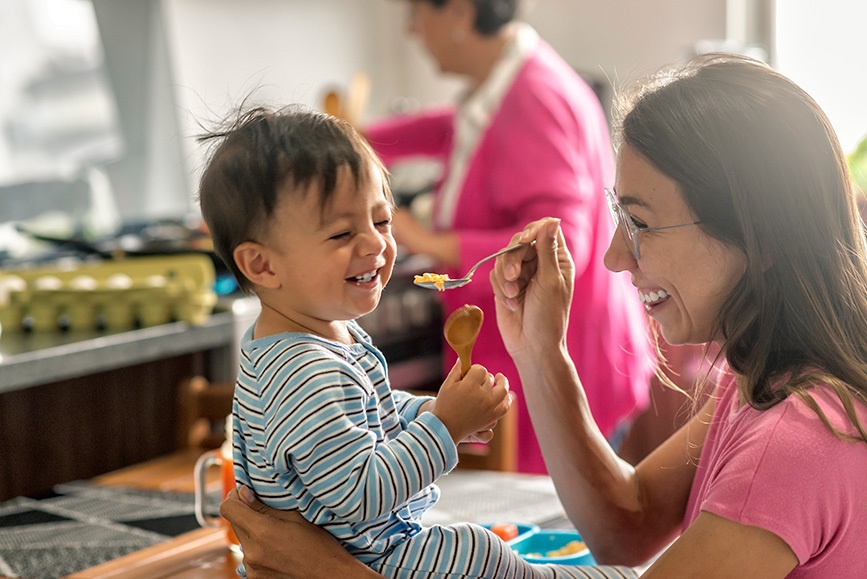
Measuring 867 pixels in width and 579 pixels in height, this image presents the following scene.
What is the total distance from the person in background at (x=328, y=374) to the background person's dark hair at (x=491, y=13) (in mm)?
1569

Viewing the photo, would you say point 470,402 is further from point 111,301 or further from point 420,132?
point 420,132

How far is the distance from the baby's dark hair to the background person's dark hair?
5.16 feet

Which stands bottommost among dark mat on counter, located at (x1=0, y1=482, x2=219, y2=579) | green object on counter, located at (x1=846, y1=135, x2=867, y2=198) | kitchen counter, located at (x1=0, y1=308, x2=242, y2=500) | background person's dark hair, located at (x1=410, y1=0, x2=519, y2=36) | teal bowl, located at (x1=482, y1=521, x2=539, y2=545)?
kitchen counter, located at (x1=0, y1=308, x2=242, y2=500)

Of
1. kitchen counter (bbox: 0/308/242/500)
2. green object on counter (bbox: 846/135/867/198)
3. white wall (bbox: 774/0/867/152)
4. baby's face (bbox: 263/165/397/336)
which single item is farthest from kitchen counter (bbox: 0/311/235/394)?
white wall (bbox: 774/0/867/152)

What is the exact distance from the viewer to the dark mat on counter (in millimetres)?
1377

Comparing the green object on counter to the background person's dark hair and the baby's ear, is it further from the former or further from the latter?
the baby's ear

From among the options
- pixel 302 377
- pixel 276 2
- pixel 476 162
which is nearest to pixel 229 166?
pixel 302 377

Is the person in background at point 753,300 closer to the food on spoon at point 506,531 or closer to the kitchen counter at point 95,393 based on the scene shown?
the food on spoon at point 506,531

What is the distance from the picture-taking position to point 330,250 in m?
1.09

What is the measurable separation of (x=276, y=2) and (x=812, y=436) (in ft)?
10.5

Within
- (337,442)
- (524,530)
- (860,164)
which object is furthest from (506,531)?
(860,164)

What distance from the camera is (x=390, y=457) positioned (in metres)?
1.02

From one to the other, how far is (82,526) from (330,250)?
72cm

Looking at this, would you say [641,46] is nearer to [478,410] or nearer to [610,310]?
[610,310]
